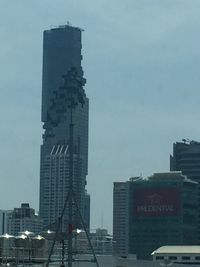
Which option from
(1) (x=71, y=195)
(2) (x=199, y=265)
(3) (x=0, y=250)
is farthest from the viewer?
(2) (x=199, y=265)

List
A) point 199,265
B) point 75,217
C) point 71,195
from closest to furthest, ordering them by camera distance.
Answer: point 71,195
point 75,217
point 199,265

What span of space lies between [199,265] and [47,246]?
47270 mm

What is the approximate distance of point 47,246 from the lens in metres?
152

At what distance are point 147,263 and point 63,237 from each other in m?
27.1

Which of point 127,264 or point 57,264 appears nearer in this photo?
point 57,264

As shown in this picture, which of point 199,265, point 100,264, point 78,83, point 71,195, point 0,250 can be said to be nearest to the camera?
point 71,195

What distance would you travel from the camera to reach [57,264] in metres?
140

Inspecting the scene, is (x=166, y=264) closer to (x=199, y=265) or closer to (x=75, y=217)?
(x=75, y=217)

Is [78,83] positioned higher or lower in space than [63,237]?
higher

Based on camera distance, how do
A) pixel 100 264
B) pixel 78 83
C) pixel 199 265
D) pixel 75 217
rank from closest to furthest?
1. pixel 78 83
2. pixel 100 264
3. pixel 75 217
4. pixel 199 265

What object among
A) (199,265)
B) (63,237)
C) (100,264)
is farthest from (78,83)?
(199,265)

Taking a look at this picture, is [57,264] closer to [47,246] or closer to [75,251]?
[75,251]

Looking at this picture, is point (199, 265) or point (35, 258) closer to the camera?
point (35, 258)

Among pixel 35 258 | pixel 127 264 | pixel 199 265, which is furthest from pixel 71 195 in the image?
pixel 199 265
